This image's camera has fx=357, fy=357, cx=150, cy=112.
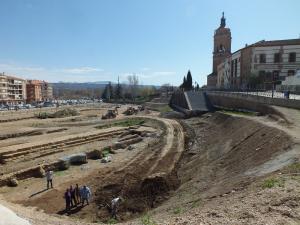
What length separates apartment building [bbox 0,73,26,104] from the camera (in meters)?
125

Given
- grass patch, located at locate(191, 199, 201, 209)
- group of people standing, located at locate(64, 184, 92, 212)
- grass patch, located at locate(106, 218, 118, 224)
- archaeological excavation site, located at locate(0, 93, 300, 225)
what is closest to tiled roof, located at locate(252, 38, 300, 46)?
archaeological excavation site, located at locate(0, 93, 300, 225)

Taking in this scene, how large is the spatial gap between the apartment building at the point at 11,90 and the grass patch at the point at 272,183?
123968 millimetres

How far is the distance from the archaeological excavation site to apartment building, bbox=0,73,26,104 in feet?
319

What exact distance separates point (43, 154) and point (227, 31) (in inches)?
2526

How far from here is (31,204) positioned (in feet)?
60.5

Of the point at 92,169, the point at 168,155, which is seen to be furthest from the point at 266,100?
the point at 92,169

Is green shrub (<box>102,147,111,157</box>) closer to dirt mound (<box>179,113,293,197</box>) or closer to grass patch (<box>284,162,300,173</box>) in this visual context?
dirt mound (<box>179,113,293,197</box>)

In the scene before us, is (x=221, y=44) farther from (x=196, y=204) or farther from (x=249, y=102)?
(x=196, y=204)

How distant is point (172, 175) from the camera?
72.8 ft

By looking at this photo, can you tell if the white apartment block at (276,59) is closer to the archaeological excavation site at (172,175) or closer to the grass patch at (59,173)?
the archaeological excavation site at (172,175)

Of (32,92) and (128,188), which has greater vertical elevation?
(32,92)

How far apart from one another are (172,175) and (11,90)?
402 ft

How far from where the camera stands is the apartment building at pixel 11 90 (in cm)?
12456

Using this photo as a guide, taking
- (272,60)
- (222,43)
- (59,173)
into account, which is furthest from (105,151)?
(222,43)
